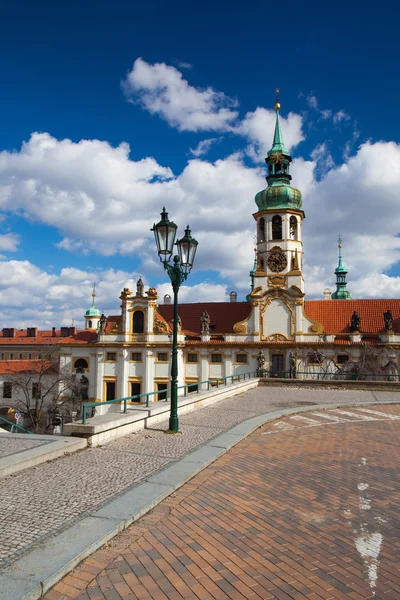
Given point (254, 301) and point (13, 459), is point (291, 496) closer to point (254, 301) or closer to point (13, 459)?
point (13, 459)

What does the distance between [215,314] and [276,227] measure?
1069 centimetres

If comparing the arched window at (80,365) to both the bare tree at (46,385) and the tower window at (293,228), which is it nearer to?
the bare tree at (46,385)

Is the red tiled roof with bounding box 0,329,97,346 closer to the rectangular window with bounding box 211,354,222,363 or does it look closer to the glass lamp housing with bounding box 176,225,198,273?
the rectangular window with bounding box 211,354,222,363

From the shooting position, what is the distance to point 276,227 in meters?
44.8

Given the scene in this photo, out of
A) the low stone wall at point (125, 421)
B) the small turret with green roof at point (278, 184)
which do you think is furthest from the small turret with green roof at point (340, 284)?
the low stone wall at point (125, 421)

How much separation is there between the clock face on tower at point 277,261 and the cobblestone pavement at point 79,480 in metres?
31.4

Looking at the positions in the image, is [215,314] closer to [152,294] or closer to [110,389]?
→ [152,294]

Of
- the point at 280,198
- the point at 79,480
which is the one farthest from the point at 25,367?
the point at 79,480

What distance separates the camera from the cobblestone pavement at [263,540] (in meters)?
4.34

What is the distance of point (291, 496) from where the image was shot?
22.8 feet

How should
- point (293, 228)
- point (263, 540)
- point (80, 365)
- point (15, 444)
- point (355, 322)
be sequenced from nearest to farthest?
1. point (263, 540)
2. point (15, 444)
3. point (355, 322)
4. point (293, 228)
5. point (80, 365)

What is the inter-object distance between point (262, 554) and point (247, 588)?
0.72 m

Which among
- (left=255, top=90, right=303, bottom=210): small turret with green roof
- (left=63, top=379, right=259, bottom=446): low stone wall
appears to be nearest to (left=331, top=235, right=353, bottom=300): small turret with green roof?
(left=255, top=90, right=303, bottom=210): small turret with green roof

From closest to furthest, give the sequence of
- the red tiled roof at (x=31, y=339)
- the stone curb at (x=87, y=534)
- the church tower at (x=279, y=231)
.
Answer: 1. the stone curb at (x=87, y=534)
2. the church tower at (x=279, y=231)
3. the red tiled roof at (x=31, y=339)
